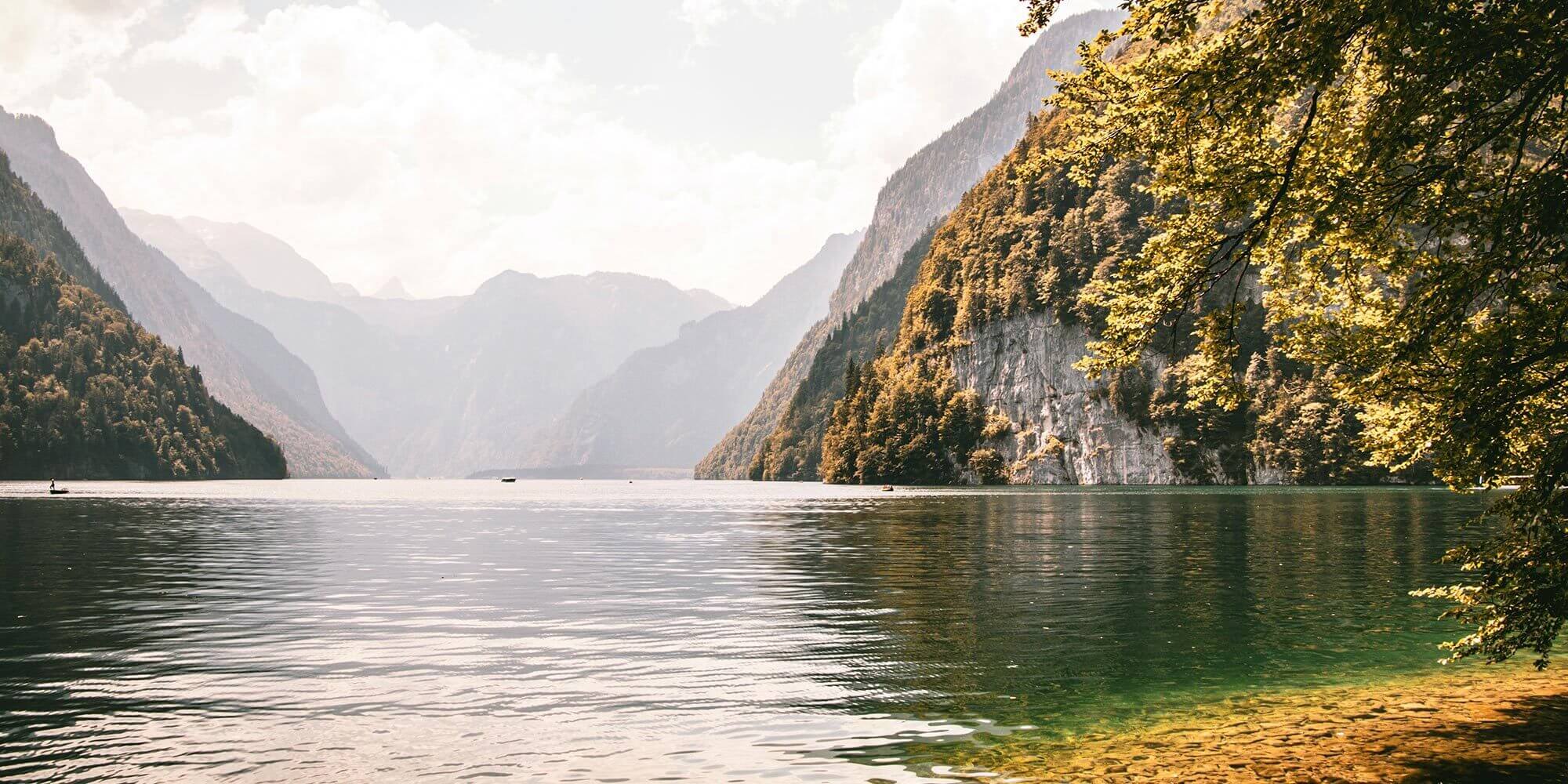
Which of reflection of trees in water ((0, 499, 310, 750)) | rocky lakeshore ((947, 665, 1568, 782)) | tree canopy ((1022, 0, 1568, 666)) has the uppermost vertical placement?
tree canopy ((1022, 0, 1568, 666))

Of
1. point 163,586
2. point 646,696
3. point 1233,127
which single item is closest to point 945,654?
point 646,696

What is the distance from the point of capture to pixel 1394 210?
16.7 metres

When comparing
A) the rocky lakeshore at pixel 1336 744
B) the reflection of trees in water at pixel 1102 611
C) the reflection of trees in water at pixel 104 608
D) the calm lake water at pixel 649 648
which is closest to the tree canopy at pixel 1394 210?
the rocky lakeshore at pixel 1336 744

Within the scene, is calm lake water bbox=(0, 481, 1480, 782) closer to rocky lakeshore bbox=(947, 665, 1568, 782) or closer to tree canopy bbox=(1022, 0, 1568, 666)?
rocky lakeshore bbox=(947, 665, 1568, 782)

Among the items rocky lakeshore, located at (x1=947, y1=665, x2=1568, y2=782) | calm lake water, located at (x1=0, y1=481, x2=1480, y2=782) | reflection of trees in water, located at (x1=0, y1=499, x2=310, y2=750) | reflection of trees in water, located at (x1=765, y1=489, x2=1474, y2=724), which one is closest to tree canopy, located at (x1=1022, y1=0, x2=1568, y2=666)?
rocky lakeshore, located at (x1=947, y1=665, x2=1568, y2=782)

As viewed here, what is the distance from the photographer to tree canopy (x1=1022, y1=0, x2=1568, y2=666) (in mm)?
14555

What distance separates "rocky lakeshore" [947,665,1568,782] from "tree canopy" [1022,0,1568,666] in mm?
1708

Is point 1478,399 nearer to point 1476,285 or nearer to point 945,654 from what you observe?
point 1476,285

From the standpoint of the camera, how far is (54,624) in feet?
99.1

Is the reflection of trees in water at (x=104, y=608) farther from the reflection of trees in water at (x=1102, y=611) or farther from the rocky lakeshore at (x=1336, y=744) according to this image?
the rocky lakeshore at (x=1336, y=744)

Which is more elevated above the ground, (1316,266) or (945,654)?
(1316,266)

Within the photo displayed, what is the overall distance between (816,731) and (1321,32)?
1322 cm

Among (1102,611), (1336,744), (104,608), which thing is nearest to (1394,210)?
(1336,744)

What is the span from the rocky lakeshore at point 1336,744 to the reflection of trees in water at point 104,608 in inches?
624
